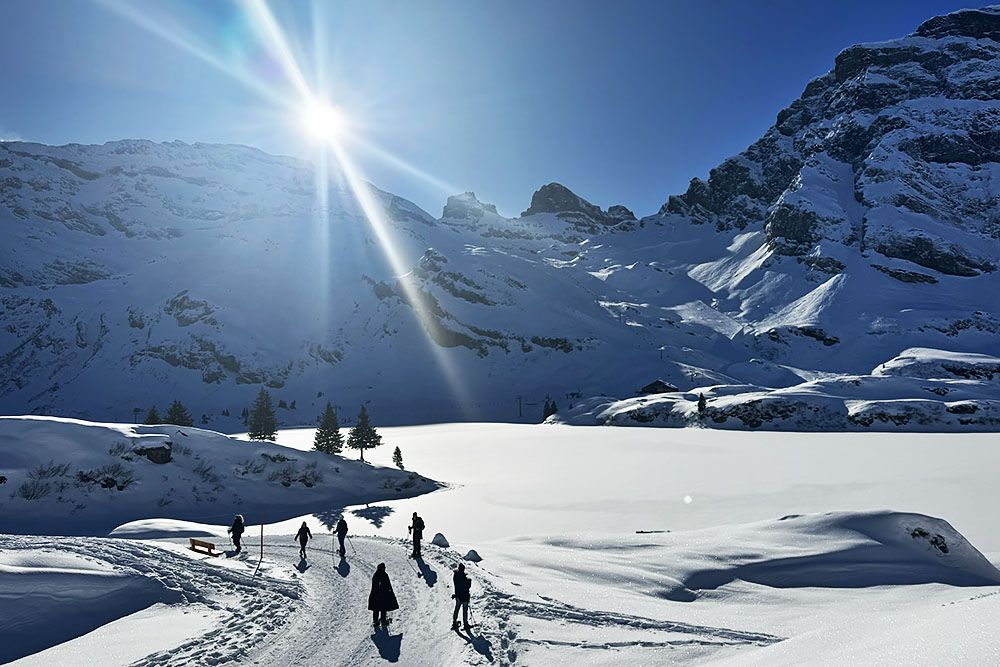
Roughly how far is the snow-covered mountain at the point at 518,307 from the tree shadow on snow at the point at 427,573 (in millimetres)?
61838

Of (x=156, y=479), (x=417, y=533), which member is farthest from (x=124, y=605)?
(x=156, y=479)

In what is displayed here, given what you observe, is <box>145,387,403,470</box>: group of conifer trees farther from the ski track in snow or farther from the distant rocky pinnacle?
the distant rocky pinnacle

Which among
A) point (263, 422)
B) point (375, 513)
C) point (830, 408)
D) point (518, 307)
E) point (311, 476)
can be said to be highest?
point (518, 307)

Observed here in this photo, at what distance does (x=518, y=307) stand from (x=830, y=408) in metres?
91.3

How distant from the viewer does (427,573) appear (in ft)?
54.9

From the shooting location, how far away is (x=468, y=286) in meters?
154

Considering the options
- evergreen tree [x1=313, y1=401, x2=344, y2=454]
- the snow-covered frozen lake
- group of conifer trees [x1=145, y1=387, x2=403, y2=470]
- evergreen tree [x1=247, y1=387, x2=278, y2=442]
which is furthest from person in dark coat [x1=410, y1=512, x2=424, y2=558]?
evergreen tree [x1=247, y1=387, x2=278, y2=442]

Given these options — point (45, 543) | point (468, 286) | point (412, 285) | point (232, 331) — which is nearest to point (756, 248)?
point (468, 286)

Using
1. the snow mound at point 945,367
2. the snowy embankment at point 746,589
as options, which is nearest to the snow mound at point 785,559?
the snowy embankment at point 746,589

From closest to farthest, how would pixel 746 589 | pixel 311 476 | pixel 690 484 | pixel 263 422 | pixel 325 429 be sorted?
pixel 746 589 → pixel 690 484 → pixel 311 476 → pixel 325 429 → pixel 263 422

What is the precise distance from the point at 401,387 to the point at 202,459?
280ft

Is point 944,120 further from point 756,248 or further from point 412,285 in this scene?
point 412,285

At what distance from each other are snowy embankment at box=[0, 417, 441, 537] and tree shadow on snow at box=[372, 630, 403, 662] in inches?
661

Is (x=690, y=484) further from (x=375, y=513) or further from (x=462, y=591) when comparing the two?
Result: (x=462, y=591)
